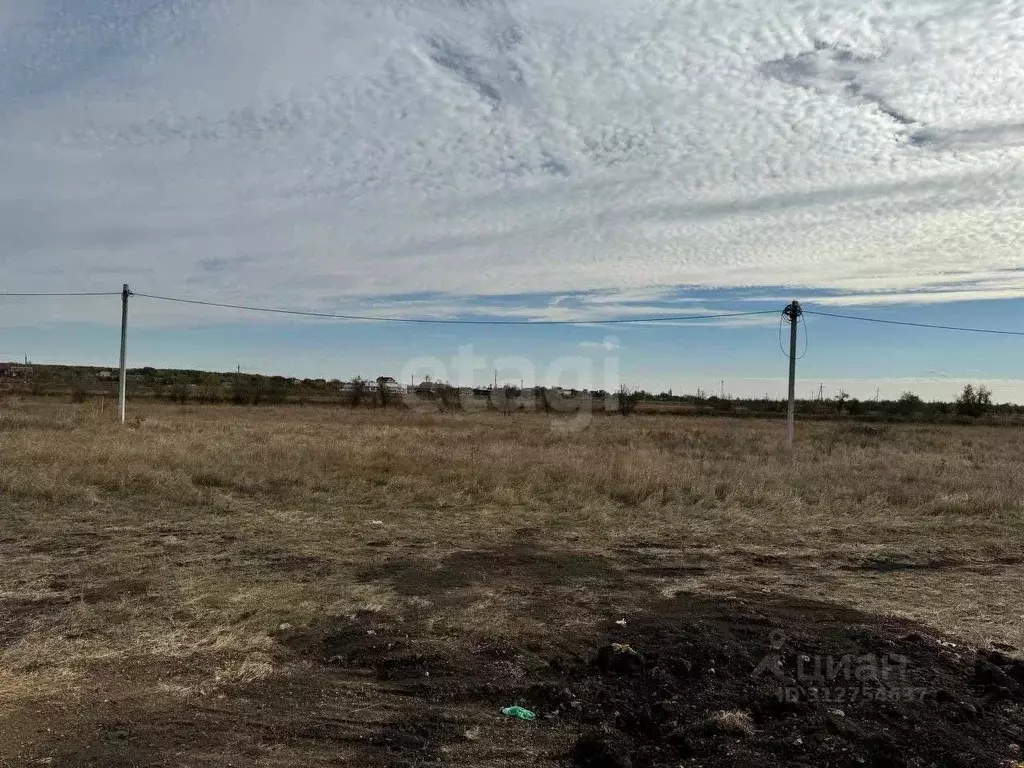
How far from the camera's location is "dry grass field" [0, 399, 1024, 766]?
3.48m

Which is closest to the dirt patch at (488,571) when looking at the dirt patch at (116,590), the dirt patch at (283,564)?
the dirt patch at (283,564)

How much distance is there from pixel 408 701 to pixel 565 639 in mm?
1373

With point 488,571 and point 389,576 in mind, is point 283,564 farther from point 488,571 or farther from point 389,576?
point 488,571

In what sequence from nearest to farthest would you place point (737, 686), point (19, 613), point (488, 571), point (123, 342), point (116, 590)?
point (737, 686) → point (19, 613) → point (116, 590) → point (488, 571) → point (123, 342)

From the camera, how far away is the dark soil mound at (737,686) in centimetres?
323

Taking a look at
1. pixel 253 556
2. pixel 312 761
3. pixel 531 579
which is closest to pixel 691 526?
pixel 531 579

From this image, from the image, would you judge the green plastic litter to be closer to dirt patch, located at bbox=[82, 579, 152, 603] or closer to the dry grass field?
the dry grass field

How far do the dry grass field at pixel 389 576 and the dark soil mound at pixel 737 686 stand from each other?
5 centimetres

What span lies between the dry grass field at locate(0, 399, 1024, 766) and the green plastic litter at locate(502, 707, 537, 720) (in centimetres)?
8

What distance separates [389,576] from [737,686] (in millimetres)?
3493

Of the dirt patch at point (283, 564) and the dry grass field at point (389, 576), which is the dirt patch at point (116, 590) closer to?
the dry grass field at point (389, 576)

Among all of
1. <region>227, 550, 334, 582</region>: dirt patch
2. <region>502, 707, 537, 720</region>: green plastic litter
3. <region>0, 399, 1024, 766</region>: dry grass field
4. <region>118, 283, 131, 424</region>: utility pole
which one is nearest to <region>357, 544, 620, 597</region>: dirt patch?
<region>0, 399, 1024, 766</region>: dry grass field

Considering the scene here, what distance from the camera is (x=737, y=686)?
3938 millimetres

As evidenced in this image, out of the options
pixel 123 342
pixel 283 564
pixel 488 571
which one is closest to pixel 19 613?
pixel 283 564
